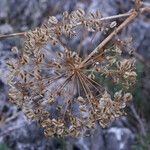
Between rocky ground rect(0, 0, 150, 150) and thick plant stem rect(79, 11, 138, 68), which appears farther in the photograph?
rocky ground rect(0, 0, 150, 150)

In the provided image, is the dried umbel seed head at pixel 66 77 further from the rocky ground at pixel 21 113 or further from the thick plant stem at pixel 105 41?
the rocky ground at pixel 21 113

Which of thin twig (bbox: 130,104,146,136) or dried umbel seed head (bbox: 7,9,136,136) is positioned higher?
dried umbel seed head (bbox: 7,9,136,136)

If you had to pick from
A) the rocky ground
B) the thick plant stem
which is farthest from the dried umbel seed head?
the rocky ground

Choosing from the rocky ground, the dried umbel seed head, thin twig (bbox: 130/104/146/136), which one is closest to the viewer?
the dried umbel seed head

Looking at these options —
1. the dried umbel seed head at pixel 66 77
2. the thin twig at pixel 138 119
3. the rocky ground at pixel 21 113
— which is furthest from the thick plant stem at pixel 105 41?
the thin twig at pixel 138 119

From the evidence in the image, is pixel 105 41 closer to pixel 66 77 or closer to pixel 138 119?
pixel 66 77

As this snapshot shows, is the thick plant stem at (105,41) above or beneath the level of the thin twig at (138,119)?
above

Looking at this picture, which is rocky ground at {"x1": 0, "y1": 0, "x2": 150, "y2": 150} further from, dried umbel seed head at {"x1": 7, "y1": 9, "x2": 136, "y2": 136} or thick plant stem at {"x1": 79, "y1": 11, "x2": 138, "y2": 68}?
thick plant stem at {"x1": 79, "y1": 11, "x2": 138, "y2": 68}

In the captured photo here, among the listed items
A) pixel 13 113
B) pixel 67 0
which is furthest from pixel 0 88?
pixel 67 0

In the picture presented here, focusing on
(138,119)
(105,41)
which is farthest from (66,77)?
(138,119)
